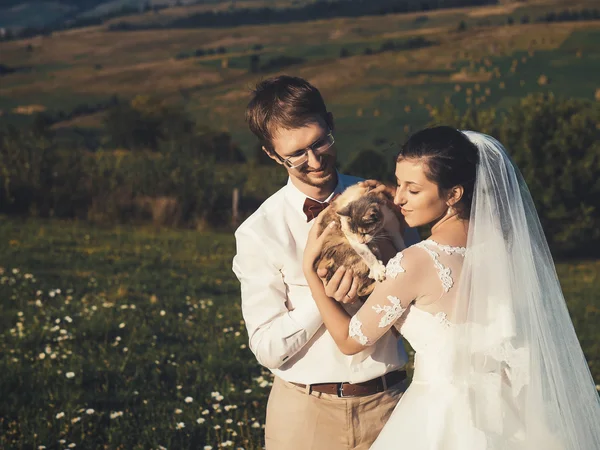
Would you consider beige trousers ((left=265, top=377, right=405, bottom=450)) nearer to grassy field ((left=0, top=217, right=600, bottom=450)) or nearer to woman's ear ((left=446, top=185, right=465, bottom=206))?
woman's ear ((left=446, top=185, right=465, bottom=206))

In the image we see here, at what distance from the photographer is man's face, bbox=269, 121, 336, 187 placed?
13.0ft

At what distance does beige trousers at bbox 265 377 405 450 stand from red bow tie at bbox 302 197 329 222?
0.87 m

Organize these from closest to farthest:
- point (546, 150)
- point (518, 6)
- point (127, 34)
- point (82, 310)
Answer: point (82, 310) → point (546, 150) → point (518, 6) → point (127, 34)

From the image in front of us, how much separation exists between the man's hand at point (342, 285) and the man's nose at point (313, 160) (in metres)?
0.57

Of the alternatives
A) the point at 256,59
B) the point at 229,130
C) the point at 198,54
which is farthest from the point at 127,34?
the point at 229,130

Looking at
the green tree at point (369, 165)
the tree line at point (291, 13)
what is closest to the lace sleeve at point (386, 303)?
the green tree at point (369, 165)

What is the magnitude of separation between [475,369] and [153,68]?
1910 inches

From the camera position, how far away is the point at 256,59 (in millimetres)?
51125

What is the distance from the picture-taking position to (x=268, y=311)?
3965 millimetres

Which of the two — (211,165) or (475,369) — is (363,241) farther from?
(211,165)

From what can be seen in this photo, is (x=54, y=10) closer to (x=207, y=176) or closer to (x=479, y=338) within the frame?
(x=207, y=176)

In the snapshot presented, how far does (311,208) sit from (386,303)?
74cm

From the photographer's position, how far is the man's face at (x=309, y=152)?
3977 millimetres

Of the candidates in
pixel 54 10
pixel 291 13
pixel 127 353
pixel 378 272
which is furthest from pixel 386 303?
pixel 54 10
